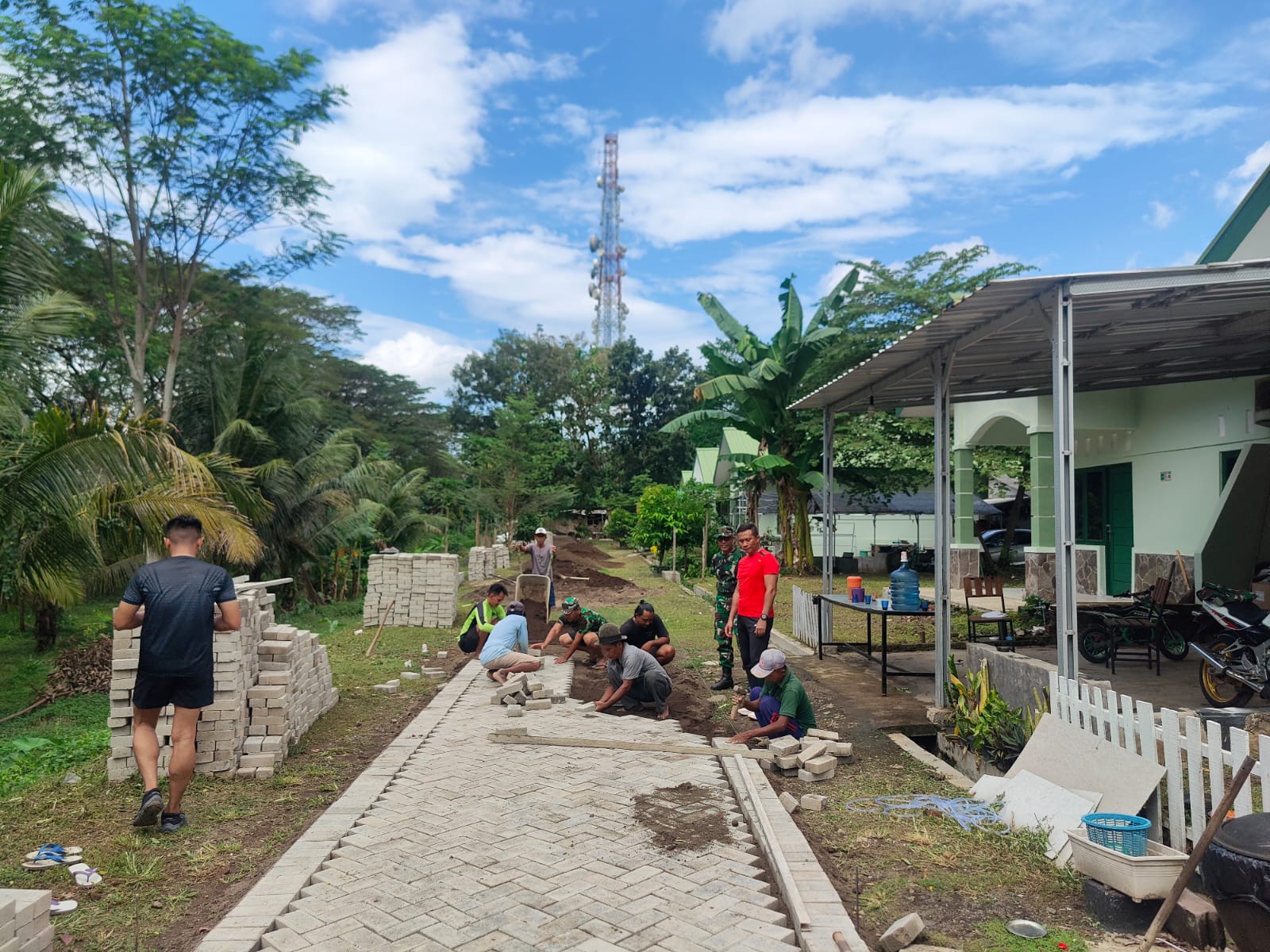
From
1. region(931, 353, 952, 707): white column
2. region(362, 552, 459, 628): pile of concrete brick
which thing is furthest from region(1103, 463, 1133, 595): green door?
region(362, 552, 459, 628): pile of concrete brick

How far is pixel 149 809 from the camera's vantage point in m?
5.07

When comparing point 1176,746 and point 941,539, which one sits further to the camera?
point 941,539

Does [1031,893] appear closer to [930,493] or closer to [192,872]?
[192,872]

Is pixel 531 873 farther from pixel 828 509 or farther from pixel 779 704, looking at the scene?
pixel 828 509

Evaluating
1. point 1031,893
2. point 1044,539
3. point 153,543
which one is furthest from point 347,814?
point 1044,539

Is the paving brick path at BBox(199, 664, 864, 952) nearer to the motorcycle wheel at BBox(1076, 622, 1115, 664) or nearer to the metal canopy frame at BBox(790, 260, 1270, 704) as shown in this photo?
the metal canopy frame at BBox(790, 260, 1270, 704)

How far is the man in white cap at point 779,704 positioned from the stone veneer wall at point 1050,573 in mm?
8977

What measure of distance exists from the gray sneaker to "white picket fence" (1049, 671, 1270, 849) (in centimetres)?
567

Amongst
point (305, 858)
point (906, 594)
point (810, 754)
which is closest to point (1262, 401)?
point (906, 594)

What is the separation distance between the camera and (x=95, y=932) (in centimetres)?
385

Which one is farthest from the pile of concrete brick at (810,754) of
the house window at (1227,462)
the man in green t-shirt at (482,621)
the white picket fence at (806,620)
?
the house window at (1227,462)

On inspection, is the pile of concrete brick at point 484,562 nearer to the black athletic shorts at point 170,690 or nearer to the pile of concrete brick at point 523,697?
the pile of concrete brick at point 523,697

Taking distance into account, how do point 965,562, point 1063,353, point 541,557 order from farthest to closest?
point 965,562
point 541,557
point 1063,353

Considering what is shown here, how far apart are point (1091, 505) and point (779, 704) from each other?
10.3 meters
